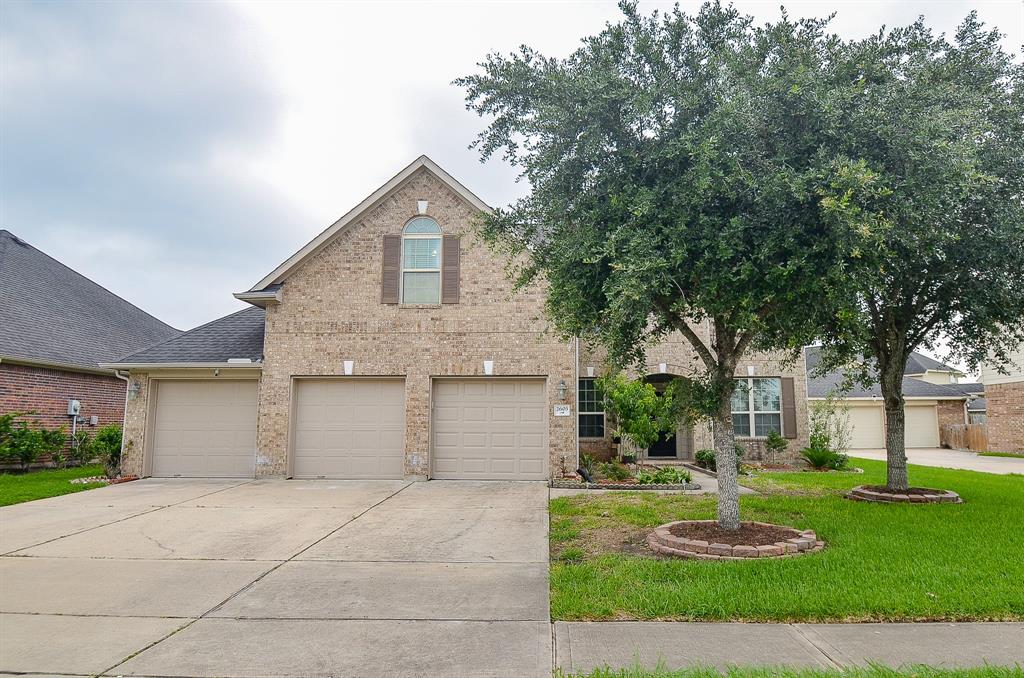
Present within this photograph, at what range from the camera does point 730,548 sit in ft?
20.4

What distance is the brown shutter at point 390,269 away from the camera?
1299cm

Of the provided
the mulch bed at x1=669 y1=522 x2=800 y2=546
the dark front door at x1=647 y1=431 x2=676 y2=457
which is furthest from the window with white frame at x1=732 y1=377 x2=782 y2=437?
the mulch bed at x1=669 y1=522 x2=800 y2=546

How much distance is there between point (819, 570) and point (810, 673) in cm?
232

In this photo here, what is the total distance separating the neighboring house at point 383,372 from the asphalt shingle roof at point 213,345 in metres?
0.08

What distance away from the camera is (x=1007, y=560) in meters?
5.95

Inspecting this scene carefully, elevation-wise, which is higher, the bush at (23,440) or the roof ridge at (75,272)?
the roof ridge at (75,272)

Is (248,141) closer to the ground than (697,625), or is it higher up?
higher up

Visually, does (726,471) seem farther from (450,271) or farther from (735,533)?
(450,271)

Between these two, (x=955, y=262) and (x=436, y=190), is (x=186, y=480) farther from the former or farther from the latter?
(x=955, y=262)

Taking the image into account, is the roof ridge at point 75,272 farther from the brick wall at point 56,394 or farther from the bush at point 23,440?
the bush at point 23,440

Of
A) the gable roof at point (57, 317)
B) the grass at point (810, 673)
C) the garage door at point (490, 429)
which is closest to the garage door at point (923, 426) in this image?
the garage door at point (490, 429)

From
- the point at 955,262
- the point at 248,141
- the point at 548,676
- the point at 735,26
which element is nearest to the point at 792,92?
the point at 735,26

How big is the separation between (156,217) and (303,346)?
507 inches

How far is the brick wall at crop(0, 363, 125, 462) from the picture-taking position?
46.3 ft
